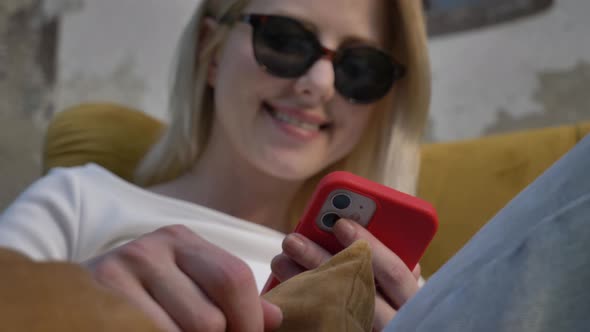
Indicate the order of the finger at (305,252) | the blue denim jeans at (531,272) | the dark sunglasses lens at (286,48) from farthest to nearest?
the dark sunglasses lens at (286,48), the finger at (305,252), the blue denim jeans at (531,272)

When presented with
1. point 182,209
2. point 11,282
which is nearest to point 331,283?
point 11,282

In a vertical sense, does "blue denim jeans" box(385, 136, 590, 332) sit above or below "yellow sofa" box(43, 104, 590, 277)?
above

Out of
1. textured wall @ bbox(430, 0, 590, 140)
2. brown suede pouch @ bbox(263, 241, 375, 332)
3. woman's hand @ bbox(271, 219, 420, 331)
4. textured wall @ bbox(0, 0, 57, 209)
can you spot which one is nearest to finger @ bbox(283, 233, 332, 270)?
woman's hand @ bbox(271, 219, 420, 331)

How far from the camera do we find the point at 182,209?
34.1 inches

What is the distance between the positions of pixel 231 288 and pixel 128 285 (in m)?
0.05

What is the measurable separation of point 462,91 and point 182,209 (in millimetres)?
1170

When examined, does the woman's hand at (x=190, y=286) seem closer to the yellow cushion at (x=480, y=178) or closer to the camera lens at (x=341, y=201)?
the camera lens at (x=341, y=201)

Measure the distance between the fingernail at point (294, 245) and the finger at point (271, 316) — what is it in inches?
7.6

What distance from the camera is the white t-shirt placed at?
0.78 m

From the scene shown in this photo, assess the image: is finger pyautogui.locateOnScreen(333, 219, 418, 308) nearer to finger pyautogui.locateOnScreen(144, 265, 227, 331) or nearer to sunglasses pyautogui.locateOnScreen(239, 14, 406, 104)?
finger pyautogui.locateOnScreen(144, 265, 227, 331)

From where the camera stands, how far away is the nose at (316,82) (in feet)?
2.90

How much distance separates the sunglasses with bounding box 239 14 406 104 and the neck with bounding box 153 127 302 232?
7.3 inches

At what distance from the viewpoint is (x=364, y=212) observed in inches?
21.7

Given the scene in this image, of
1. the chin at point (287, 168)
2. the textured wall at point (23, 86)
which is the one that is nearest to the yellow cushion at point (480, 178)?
the chin at point (287, 168)
